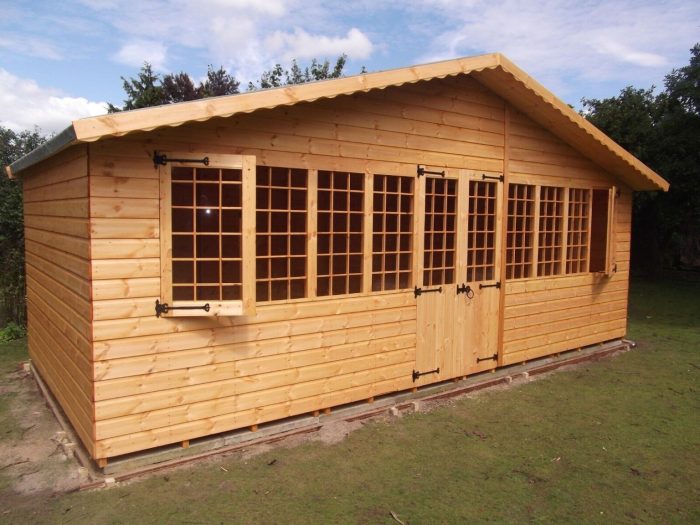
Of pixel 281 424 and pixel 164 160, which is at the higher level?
pixel 164 160

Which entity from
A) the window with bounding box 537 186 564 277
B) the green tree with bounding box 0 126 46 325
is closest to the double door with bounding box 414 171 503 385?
the window with bounding box 537 186 564 277

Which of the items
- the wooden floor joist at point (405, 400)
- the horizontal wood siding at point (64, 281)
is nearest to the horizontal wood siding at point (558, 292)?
the wooden floor joist at point (405, 400)

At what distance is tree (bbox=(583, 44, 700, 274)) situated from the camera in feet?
43.8

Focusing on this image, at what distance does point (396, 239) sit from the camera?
5598mm

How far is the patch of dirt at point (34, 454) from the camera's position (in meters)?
3.86

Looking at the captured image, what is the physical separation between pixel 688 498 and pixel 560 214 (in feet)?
14.4

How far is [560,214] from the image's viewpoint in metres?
7.34

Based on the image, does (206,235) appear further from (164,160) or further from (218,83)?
(218,83)

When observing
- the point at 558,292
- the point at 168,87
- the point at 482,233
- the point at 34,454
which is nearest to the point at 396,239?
the point at 482,233

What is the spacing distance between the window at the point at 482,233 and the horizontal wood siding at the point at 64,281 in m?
4.19

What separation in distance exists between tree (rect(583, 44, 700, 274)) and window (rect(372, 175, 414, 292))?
11.2m

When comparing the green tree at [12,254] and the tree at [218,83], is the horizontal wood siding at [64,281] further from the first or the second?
the tree at [218,83]

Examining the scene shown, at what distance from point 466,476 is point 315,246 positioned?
2.38 metres

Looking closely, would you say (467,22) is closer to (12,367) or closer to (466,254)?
(466,254)
